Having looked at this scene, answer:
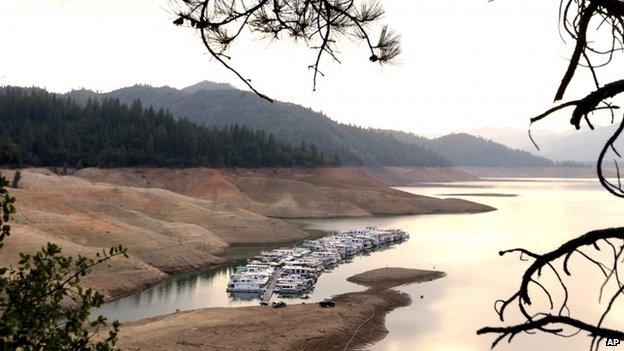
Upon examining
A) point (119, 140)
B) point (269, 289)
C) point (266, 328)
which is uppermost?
point (119, 140)

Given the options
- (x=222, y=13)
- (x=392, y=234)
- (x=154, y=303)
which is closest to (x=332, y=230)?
(x=392, y=234)

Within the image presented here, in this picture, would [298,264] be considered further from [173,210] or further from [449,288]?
[173,210]

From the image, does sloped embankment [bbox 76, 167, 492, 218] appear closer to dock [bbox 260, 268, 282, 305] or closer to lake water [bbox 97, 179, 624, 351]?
lake water [bbox 97, 179, 624, 351]

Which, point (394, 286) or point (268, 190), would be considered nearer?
point (394, 286)

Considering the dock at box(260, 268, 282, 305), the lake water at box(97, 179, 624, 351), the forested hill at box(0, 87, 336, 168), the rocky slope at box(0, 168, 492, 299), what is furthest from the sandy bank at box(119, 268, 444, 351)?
the forested hill at box(0, 87, 336, 168)

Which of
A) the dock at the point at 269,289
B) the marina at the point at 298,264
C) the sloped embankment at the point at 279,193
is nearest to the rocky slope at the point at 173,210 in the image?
the sloped embankment at the point at 279,193

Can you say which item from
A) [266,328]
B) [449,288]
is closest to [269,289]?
[266,328]

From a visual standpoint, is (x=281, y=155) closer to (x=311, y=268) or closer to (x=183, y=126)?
(x=183, y=126)

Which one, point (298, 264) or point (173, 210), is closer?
point (298, 264)
